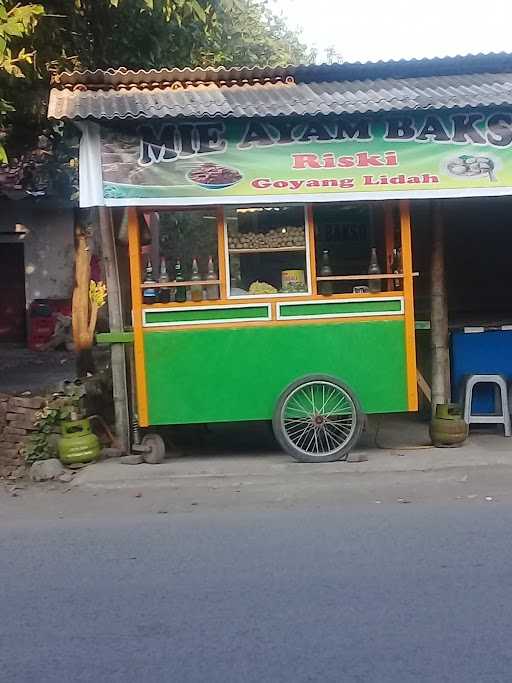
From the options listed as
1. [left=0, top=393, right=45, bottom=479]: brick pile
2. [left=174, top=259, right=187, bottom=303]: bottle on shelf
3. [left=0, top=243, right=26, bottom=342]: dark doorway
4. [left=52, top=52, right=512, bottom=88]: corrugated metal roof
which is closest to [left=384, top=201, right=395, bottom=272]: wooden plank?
[left=52, top=52, right=512, bottom=88]: corrugated metal roof

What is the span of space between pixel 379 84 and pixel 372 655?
583 centimetres

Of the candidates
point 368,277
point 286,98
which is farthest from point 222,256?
point 286,98

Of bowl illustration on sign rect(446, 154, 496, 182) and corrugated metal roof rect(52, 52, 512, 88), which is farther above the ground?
corrugated metal roof rect(52, 52, 512, 88)

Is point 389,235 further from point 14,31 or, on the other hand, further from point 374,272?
point 14,31

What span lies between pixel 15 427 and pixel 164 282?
199 centimetres

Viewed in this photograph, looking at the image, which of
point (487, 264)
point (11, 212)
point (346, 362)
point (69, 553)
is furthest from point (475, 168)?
point (11, 212)

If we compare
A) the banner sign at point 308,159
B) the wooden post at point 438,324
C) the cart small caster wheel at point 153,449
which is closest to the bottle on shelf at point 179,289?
the banner sign at point 308,159

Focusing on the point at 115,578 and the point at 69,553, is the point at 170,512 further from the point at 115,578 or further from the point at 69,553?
the point at 115,578

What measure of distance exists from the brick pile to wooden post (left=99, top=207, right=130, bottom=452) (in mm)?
784

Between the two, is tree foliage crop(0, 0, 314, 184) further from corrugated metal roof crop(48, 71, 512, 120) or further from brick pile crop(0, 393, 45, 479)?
brick pile crop(0, 393, 45, 479)

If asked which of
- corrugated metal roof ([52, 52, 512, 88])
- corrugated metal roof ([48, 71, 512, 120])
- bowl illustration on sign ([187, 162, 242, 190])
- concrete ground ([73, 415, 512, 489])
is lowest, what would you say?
concrete ground ([73, 415, 512, 489])

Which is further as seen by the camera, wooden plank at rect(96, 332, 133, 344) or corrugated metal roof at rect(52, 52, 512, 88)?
corrugated metal roof at rect(52, 52, 512, 88)

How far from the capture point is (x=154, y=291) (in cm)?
743

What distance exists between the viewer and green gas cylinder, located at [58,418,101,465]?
7.32m
